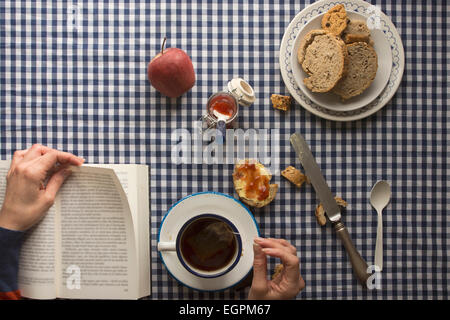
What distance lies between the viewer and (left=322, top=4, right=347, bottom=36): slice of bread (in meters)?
0.99

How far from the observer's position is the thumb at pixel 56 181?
0.97m

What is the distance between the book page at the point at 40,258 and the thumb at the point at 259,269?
1.55 feet

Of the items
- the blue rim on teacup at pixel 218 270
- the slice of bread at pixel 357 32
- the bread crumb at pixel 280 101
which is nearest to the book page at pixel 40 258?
the blue rim on teacup at pixel 218 270

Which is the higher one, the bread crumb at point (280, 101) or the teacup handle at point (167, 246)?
the bread crumb at point (280, 101)

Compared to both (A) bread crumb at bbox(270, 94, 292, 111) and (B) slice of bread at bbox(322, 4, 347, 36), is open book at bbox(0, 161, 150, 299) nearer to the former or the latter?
(A) bread crumb at bbox(270, 94, 292, 111)

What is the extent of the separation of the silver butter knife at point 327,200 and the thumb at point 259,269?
0.21 meters

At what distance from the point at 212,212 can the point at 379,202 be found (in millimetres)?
424

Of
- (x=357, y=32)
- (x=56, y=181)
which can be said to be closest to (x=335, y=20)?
(x=357, y=32)

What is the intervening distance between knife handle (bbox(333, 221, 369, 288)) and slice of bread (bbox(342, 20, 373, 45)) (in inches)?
17.5

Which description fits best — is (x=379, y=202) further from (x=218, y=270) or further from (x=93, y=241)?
(x=93, y=241)

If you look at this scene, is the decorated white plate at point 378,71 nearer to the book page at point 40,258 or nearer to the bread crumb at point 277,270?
the bread crumb at point 277,270

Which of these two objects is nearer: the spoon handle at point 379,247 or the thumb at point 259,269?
the thumb at point 259,269

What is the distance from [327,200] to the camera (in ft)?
3.35

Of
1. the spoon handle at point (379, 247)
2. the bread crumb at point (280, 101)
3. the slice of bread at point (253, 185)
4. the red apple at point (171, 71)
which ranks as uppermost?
the red apple at point (171, 71)
